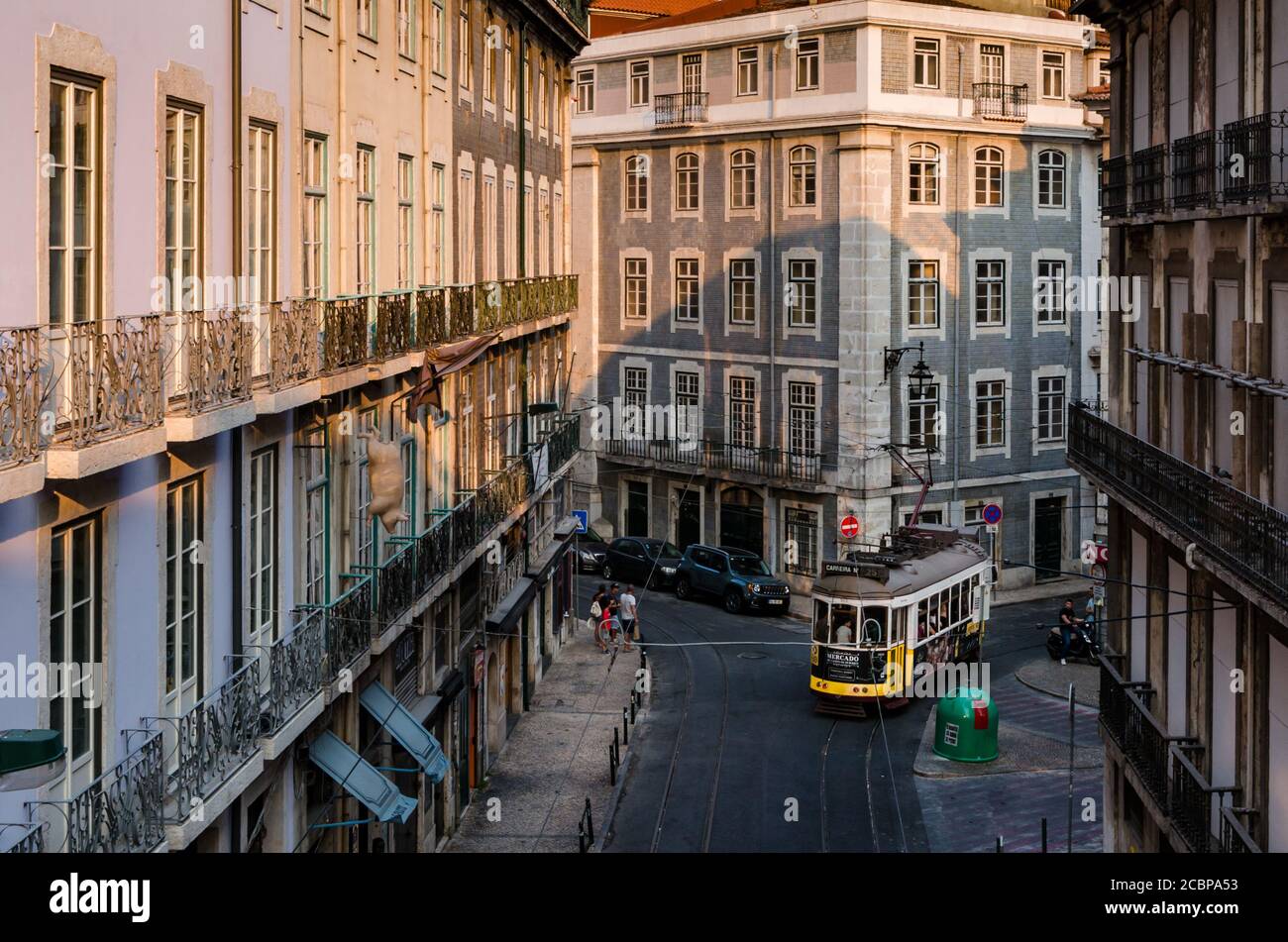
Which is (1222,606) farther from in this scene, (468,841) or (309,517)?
(468,841)

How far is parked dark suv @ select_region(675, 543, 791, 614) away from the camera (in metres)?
47.8

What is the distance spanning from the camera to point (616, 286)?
5738 centimetres

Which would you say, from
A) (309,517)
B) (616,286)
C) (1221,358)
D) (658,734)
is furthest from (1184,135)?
(616,286)

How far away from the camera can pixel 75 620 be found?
522 inches

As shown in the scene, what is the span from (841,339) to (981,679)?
13336 mm

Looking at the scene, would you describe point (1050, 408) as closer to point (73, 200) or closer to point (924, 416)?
point (924, 416)

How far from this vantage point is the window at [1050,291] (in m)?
52.5

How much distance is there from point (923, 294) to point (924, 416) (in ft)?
11.1

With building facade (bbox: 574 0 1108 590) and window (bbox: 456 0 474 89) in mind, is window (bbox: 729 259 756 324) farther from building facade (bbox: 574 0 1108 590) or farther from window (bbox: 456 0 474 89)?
window (bbox: 456 0 474 89)

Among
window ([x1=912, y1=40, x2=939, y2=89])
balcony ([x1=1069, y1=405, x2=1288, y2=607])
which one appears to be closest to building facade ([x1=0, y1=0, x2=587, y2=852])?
balcony ([x1=1069, y1=405, x2=1288, y2=607])

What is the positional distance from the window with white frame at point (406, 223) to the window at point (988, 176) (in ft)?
91.7

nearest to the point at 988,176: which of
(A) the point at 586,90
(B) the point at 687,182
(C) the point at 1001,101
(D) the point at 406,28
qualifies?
(C) the point at 1001,101

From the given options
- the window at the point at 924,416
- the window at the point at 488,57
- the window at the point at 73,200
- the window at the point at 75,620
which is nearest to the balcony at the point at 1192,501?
the window at the point at 75,620

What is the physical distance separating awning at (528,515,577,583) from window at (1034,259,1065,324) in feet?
52.5
